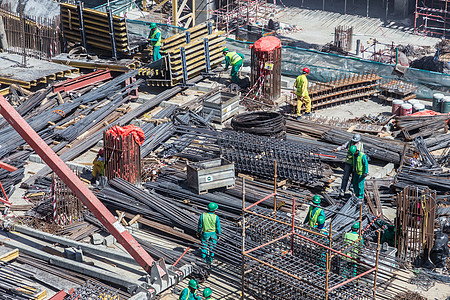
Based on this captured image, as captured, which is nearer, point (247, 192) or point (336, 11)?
point (247, 192)

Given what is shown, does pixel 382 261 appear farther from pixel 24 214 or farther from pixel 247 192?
pixel 24 214

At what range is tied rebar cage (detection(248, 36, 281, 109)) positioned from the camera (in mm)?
24000

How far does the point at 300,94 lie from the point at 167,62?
4.95 meters

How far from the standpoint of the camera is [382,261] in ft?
49.9

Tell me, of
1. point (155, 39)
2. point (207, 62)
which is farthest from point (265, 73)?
point (155, 39)

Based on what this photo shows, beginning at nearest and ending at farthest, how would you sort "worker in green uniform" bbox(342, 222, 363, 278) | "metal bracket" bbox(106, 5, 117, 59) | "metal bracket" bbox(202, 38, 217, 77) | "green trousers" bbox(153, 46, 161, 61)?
"worker in green uniform" bbox(342, 222, 363, 278) → "metal bracket" bbox(202, 38, 217, 77) → "green trousers" bbox(153, 46, 161, 61) → "metal bracket" bbox(106, 5, 117, 59)

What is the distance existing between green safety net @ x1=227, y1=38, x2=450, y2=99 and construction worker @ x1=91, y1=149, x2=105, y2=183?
9.30 m

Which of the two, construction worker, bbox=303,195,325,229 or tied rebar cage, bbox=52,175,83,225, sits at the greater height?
construction worker, bbox=303,195,325,229

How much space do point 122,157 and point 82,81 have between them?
25.0 ft

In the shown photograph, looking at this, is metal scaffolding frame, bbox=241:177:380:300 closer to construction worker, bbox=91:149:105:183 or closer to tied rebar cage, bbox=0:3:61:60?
construction worker, bbox=91:149:105:183

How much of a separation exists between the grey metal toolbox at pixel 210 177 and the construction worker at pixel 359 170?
9.66ft

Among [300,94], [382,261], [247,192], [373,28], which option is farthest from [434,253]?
[373,28]

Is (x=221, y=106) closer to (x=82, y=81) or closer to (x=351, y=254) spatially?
(x=82, y=81)

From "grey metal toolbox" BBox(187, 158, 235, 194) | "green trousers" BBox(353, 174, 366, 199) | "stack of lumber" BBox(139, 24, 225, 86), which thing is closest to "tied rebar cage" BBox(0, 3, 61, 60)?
"stack of lumber" BBox(139, 24, 225, 86)
